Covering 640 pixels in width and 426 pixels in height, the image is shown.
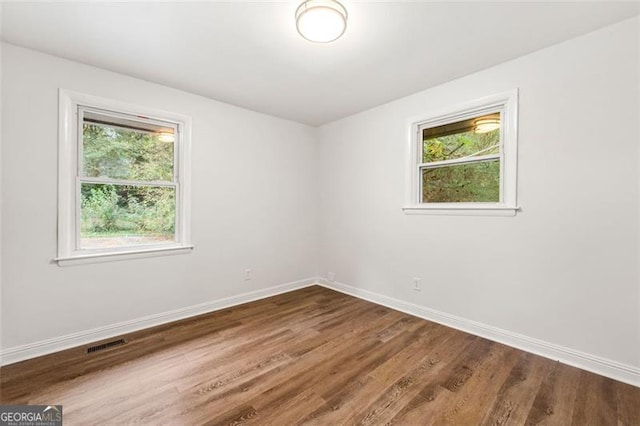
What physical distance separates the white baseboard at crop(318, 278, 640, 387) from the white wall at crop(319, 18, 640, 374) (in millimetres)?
48

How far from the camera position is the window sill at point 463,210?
251cm

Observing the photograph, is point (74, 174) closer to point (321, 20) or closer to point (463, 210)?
point (321, 20)

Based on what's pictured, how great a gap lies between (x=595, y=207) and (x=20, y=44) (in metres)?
4.63

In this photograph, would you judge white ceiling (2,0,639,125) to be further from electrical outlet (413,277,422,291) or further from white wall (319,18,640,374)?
electrical outlet (413,277,422,291)

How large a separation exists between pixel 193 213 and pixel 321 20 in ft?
7.74

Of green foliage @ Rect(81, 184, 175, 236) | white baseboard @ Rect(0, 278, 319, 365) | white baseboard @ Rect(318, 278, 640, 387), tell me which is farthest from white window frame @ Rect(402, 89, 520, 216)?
→ green foliage @ Rect(81, 184, 175, 236)

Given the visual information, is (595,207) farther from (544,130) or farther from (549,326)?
(549,326)

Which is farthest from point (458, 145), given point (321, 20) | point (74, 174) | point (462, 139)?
point (74, 174)

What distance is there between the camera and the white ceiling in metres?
1.85

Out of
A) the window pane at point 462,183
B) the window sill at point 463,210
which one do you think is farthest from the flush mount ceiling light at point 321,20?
the window sill at point 463,210

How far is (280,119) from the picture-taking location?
4.00 meters

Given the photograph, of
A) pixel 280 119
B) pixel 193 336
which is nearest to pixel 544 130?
pixel 280 119

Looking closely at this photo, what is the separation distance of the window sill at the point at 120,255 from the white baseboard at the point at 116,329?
62 cm

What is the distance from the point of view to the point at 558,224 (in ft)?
7.34
